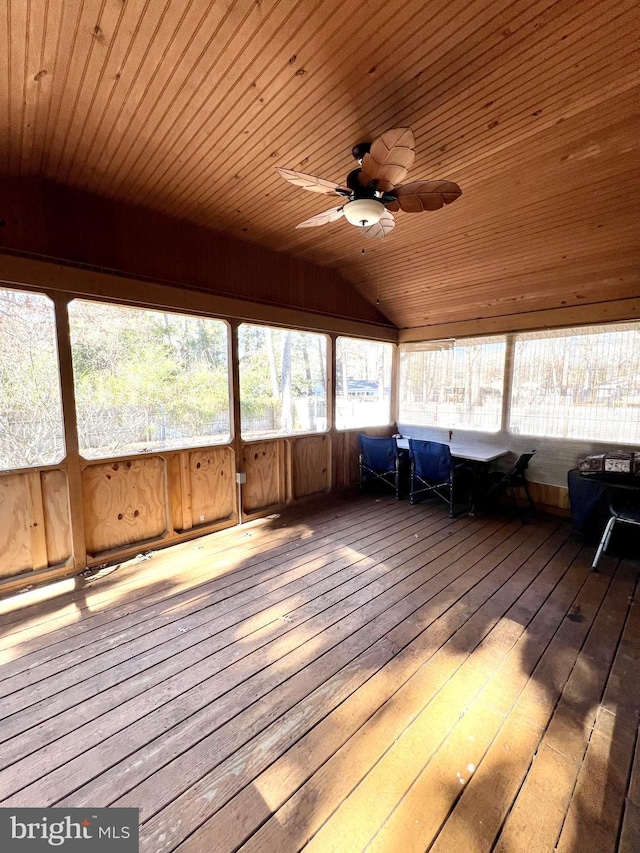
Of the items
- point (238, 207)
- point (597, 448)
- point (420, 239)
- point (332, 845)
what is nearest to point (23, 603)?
point (332, 845)

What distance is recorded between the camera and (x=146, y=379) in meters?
3.22

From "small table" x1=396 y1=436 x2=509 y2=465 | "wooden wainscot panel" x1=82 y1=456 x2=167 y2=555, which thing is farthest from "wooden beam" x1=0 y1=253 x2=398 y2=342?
"small table" x1=396 y1=436 x2=509 y2=465

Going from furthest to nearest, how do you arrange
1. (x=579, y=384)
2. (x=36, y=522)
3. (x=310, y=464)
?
(x=310, y=464), (x=579, y=384), (x=36, y=522)

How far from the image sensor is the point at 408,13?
58.2 inches

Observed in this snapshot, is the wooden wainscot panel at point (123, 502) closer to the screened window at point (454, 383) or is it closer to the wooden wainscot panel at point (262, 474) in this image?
the wooden wainscot panel at point (262, 474)

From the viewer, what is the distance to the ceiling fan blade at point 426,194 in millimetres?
1980

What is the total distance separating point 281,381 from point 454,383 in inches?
97.9

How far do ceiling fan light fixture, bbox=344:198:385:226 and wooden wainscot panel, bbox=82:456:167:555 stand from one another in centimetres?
265

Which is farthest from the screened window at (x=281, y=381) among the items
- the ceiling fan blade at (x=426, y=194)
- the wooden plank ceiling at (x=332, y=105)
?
the ceiling fan blade at (x=426, y=194)

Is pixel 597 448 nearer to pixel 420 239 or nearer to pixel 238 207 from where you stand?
pixel 420 239

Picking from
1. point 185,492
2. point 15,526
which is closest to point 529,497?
point 185,492

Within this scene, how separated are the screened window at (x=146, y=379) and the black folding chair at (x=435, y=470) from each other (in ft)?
7.69

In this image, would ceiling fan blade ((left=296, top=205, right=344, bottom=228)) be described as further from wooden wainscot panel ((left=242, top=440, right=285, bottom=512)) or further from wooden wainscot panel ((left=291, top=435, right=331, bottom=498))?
wooden wainscot panel ((left=291, top=435, right=331, bottom=498))

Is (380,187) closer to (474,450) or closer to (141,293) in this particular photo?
(141,293)
